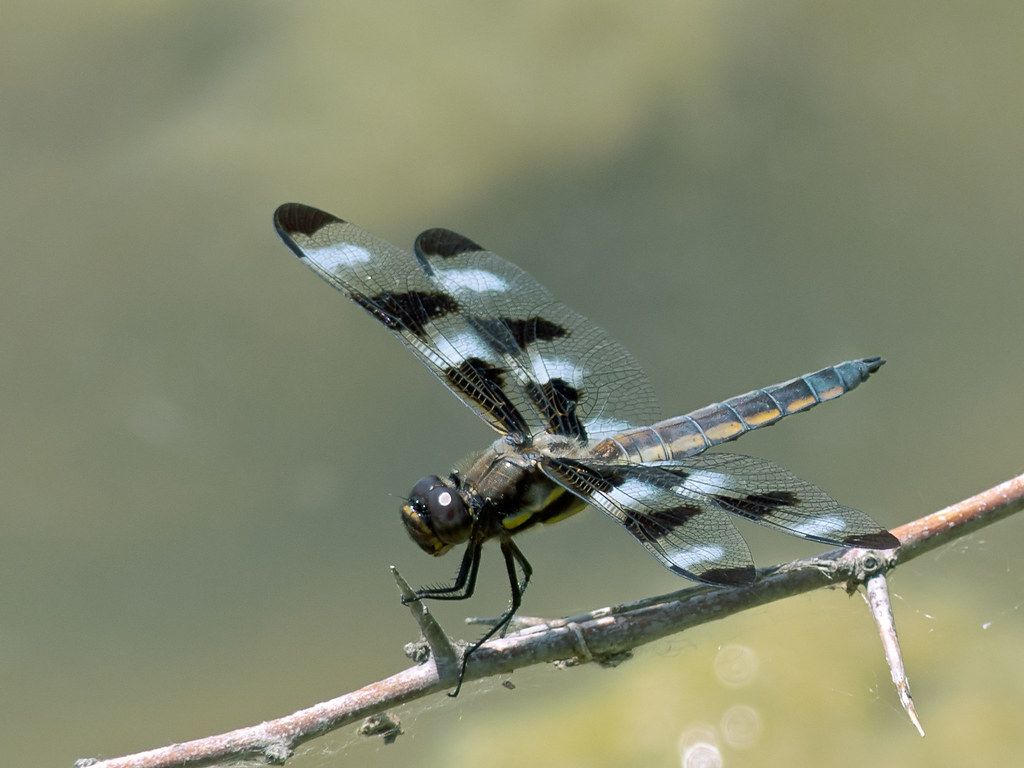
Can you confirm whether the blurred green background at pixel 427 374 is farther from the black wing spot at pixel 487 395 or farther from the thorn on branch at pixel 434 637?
the thorn on branch at pixel 434 637

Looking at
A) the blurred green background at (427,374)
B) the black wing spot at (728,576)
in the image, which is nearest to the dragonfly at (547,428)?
the black wing spot at (728,576)

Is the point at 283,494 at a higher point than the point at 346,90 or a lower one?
lower

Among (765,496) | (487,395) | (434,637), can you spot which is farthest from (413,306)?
(434,637)

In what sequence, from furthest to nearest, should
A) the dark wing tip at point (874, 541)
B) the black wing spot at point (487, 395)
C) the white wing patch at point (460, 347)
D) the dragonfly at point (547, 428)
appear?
the white wing patch at point (460, 347) < the black wing spot at point (487, 395) < the dragonfly at point (547, 428) < the dark wing tip at point (874, 541)

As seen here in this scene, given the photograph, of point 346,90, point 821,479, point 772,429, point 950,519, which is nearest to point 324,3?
point 346,90

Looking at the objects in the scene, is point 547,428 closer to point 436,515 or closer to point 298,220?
point 436,515

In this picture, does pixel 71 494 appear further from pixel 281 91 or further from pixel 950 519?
pixel 950 519

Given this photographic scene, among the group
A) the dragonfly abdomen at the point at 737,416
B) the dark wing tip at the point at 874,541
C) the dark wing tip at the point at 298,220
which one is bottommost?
the dragonfly abdomen at the point at 737,416
